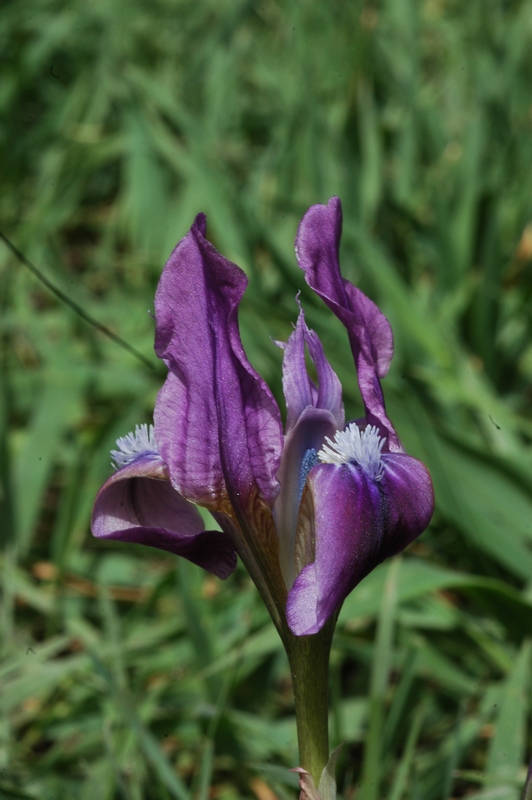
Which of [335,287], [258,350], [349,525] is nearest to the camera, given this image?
[349,525]

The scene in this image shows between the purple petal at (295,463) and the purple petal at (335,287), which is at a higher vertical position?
the purple petal at (335,287)

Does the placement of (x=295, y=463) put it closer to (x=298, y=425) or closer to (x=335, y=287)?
(x=298, y=425)

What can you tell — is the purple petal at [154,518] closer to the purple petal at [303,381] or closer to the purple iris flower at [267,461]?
the purple iris flower at [267,461]

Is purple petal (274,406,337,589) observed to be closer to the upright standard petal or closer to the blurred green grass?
the upright standard petal

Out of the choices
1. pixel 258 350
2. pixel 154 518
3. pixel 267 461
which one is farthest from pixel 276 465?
pixel 258 350

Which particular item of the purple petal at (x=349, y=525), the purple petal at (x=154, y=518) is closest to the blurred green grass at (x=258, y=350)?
the purple petal at (x=154, y=518)

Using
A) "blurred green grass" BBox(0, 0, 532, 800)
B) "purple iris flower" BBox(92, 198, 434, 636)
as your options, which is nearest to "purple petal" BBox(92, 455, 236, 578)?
"purple iris flower" BBox(92, 198, 434, 636)

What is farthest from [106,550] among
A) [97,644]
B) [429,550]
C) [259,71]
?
[259,71]
